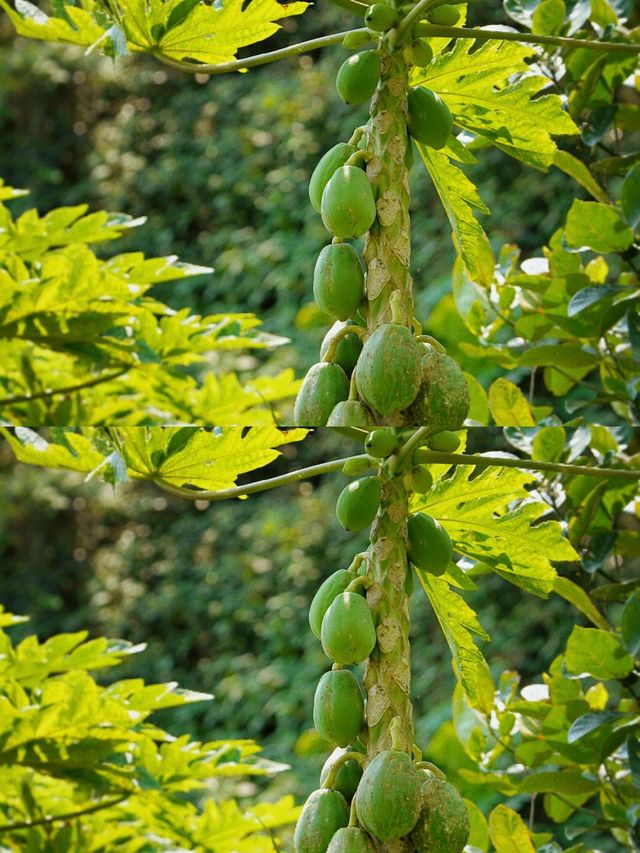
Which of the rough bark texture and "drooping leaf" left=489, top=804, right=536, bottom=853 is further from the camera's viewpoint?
"drooping leaf" left=489, top=804, right=536, bottom=853

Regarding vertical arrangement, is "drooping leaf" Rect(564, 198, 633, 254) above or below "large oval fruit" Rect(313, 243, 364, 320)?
below

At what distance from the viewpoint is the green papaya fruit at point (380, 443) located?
40 centimetres

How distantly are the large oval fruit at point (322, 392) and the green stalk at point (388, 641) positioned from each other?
3cm

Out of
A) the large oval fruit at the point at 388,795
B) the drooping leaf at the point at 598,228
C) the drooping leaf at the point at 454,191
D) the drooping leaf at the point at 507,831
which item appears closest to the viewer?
the large oval fruit at the point at 388,795

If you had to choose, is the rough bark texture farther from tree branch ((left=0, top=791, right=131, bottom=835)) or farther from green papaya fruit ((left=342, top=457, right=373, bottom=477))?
tree branch ((left=0, top=791, right=131, bottom=835))

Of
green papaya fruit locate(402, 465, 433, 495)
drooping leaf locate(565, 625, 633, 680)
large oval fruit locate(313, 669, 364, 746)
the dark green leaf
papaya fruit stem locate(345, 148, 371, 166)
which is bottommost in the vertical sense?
drooping leaf locate(565, 625, 633, 680)

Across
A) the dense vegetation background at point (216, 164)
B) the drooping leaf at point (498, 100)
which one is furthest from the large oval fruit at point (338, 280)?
the dense vegetation background at point (216, 164)

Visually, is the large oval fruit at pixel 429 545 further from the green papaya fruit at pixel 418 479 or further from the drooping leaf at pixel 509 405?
the drooping leaf at pixel 509 405

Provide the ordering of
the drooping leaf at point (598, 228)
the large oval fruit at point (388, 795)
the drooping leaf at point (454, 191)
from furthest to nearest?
the drooping leaf at point (598, 228) < the drooping leaf at point (454, 191) < the large oval fruit at point (388, 795)

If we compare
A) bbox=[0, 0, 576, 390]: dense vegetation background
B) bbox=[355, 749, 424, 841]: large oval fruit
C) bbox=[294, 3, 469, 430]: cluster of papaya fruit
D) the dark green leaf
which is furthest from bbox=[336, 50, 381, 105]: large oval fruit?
bbox=[0, 0, 576, 390]: dense vegetation background

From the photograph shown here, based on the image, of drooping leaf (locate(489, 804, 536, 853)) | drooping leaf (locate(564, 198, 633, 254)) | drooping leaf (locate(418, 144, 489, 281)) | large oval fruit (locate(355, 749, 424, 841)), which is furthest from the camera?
drooping leaf (locate(564, 198, 633, 254))

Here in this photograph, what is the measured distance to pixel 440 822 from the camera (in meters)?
0.39

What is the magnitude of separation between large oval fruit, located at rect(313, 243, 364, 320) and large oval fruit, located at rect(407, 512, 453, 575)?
0.08 meters

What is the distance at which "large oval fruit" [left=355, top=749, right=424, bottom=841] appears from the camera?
367 mm
